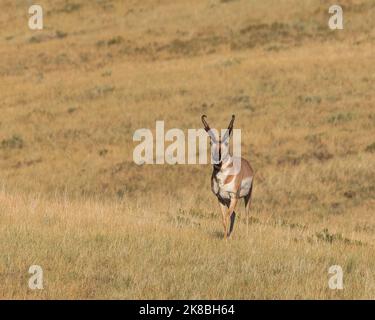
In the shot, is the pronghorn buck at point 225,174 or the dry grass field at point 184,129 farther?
the pronghorn buck at point 225,174

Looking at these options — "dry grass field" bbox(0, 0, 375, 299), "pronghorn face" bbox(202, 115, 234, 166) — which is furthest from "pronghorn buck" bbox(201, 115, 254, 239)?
"dry grass field" bbox(0, 0, 375, 299)

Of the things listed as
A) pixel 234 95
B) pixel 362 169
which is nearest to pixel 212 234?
pixel 362 169

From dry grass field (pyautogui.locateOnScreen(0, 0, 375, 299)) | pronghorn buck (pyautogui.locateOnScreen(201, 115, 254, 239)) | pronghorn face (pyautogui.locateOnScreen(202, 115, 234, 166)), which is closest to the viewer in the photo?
dry grass field (pyautogui.locateOnScreen(0, 0, 375, 299))

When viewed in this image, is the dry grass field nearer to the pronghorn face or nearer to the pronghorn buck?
the pronghorn buck

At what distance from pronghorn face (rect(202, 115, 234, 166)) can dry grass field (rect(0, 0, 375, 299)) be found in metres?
1.19

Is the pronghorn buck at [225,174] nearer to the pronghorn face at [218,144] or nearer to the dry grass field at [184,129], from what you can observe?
the pronghorn face at [218,144]

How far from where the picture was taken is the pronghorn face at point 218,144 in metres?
9.20

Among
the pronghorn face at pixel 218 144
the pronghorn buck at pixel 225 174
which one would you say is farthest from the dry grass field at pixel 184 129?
the pronghorn face at pixel 218 144

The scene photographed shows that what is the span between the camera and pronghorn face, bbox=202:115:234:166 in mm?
9203

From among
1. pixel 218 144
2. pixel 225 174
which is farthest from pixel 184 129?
pixel 218 144

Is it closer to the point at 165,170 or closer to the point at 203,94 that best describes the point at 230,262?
the point at 165,170

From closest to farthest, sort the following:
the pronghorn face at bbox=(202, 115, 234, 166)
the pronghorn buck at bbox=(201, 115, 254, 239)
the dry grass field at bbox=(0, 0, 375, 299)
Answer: the dry grass field at bbox=(0, 0, 375, 299) → the pronghorn face at bbox=(202, 115, 234, 166) → the pronghorn buck at bbox=(201, 115, 254, 239)

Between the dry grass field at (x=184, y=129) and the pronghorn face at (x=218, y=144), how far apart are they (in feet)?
3.92

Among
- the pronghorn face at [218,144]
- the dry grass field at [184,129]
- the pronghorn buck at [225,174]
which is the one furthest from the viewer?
the pronghorn buck at [225,174]
